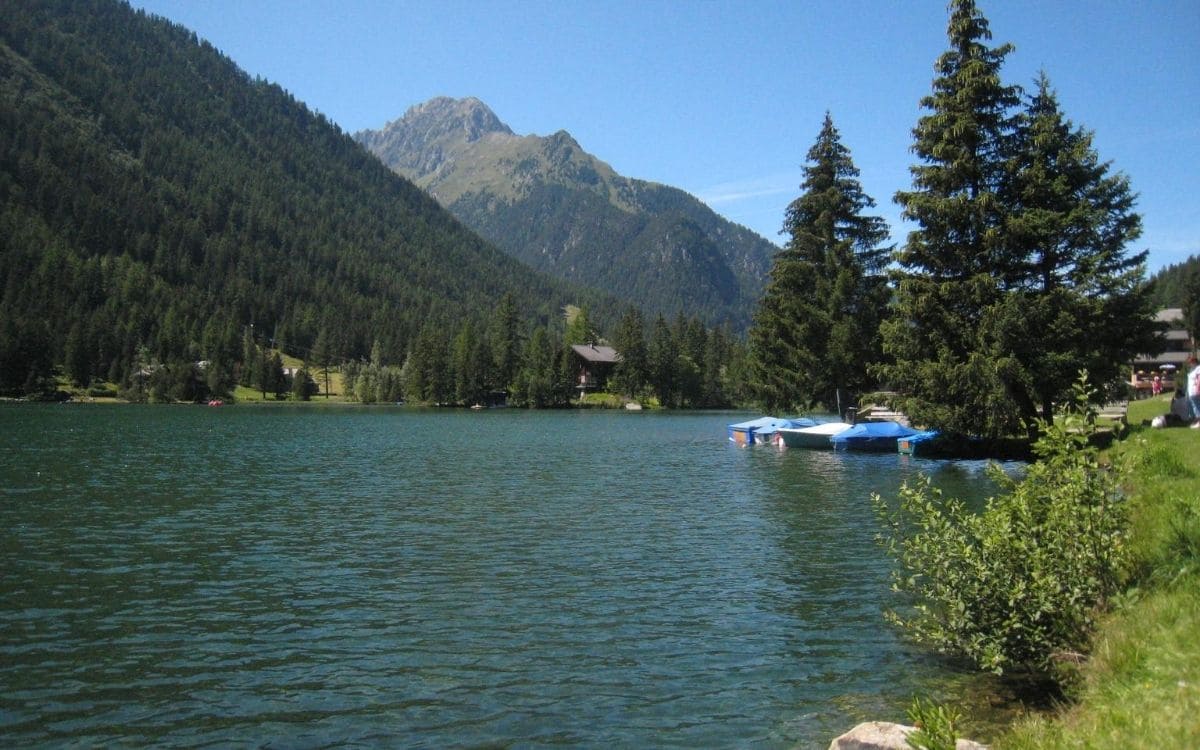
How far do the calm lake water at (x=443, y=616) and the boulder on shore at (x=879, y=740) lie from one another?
1.25 m

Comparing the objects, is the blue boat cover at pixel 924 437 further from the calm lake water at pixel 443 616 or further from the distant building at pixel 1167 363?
the distant building at pixel 1167 363

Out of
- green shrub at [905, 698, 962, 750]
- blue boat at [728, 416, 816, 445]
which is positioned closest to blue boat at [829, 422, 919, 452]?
blue boat at [728, 416, 816, 445]

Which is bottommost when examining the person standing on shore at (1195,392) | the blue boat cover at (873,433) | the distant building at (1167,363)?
the blue boat cover at (873,433)

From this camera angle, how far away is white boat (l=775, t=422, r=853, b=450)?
54.7 m

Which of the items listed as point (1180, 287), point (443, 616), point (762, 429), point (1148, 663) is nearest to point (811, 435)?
point (762, 429)

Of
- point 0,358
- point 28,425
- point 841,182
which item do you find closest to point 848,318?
point 841,182

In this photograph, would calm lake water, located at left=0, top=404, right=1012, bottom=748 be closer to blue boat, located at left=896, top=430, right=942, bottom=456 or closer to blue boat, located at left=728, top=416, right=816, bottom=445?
blue boat, located at left=896, top=430, right=942, bottom=456

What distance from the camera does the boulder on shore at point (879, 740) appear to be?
26.7ft

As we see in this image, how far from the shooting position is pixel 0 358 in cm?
14300

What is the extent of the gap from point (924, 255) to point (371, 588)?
3344 cm

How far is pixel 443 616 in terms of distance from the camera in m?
15.3

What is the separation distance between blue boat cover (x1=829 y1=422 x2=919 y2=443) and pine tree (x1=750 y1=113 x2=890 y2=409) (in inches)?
238

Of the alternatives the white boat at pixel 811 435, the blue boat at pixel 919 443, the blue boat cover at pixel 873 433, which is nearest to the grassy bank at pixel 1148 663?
the blue boat at pixel 919 443

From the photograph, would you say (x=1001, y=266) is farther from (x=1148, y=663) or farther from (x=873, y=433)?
(x=1148, y=663)
